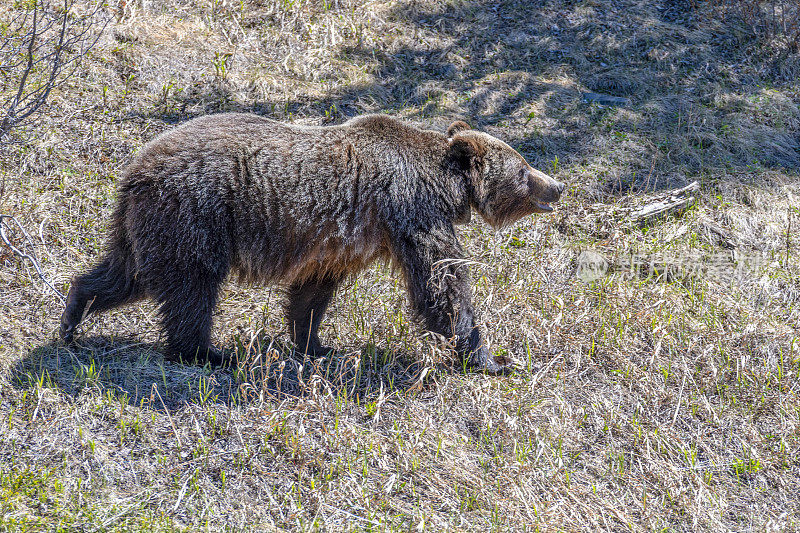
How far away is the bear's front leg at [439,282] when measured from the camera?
16.0ft

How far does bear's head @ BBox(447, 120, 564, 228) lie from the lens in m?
5.26

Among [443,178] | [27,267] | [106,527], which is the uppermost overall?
[443,178]

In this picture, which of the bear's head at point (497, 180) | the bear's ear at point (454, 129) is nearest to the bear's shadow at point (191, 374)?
the bear's head at point (497, 180)

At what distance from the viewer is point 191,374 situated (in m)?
4.69

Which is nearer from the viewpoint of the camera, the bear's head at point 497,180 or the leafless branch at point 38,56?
the bear's head at point 497,180

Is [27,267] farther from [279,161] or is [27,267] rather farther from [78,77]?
[78,77]

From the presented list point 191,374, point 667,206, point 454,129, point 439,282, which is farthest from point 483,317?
point 667,206

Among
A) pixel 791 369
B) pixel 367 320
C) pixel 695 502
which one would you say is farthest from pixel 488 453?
pixel 791 369

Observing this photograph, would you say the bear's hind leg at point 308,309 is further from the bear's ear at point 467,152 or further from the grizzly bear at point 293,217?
the bear's ear at point 467,152

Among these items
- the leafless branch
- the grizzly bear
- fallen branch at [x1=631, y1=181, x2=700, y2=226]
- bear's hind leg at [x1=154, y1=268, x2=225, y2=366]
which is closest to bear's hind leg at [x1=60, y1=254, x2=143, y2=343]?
the grizzly bear

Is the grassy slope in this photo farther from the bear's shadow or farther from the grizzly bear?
the grizzly bear

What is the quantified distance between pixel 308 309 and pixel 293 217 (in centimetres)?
96

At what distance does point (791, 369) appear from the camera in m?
5.39

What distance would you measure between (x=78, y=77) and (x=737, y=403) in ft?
22.2
